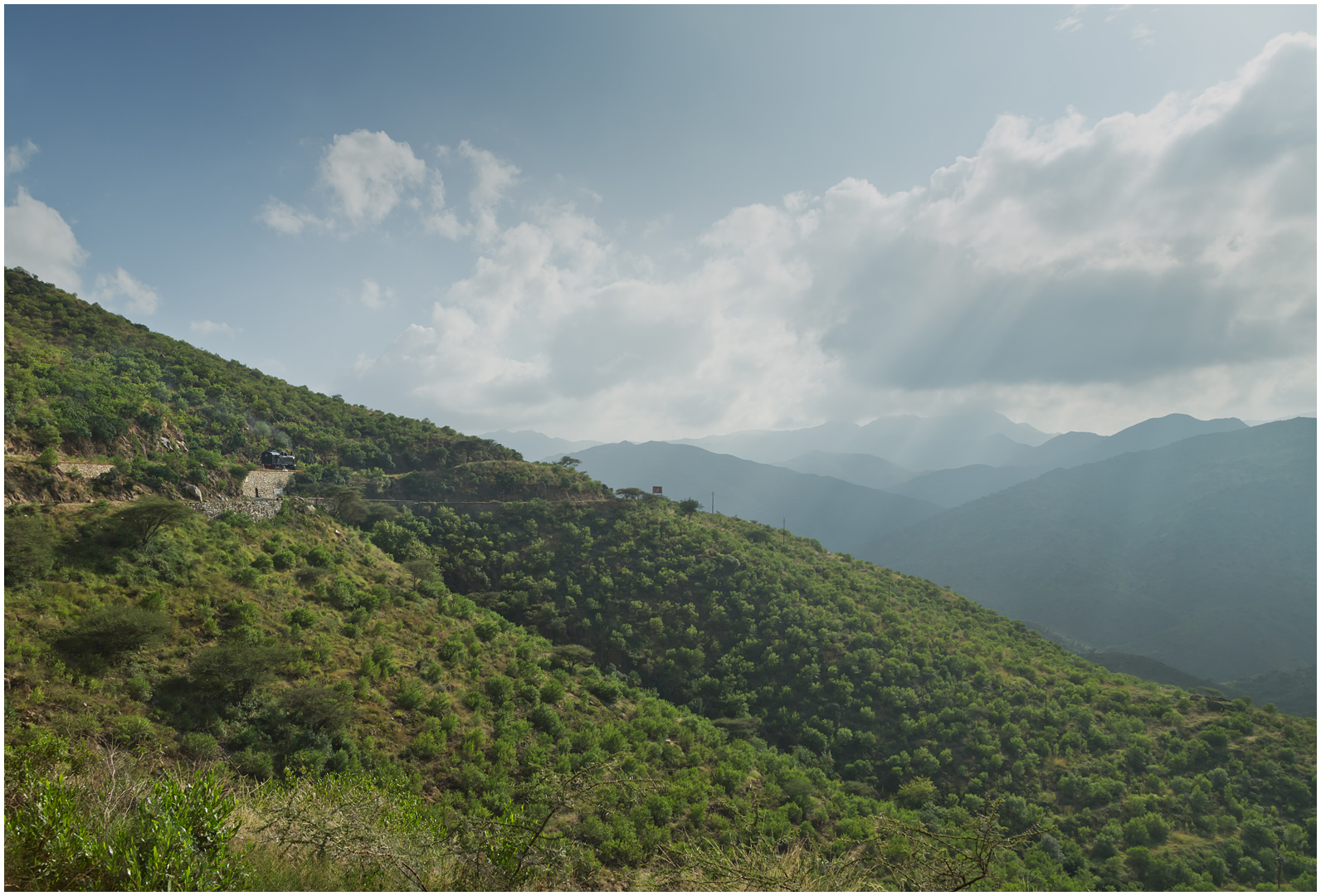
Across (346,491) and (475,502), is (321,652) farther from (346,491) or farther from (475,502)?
(475,502)

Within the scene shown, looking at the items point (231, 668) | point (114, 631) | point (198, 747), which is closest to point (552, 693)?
point (231, 668)

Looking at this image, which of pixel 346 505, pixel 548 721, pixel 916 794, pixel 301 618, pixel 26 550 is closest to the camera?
pixel 26 550

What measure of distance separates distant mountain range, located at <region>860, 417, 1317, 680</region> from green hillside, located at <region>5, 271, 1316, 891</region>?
110919 millimetres

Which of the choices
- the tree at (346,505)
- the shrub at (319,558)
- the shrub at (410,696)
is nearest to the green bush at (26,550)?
the shrub at (319,558)

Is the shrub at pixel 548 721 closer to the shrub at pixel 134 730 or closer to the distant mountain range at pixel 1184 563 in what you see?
the shrub at pixel 134 730

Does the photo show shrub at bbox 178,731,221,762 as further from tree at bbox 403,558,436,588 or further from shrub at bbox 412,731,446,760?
tree at bbox 403,558,436,588

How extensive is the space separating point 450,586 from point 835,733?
2565 centimetres

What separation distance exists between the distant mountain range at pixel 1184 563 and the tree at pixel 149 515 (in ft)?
493

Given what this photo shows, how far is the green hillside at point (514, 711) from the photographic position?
27.9ft

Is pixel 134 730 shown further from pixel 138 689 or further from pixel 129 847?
pixel 129 847

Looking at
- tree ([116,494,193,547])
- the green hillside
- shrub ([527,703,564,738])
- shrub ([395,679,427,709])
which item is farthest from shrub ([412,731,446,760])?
tree ([116,494,193,547])

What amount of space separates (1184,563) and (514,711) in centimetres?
20327

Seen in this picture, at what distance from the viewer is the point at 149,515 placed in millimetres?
17484

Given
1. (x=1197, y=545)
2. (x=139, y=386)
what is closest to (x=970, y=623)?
(x=139, y=386)
